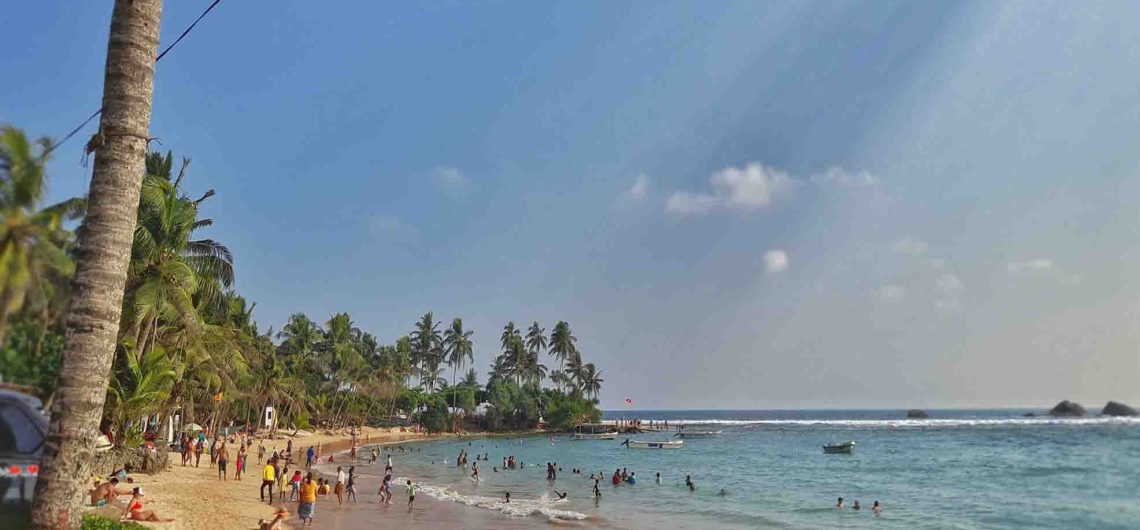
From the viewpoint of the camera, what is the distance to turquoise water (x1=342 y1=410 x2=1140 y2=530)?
30.7 meters

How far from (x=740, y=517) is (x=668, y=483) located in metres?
14.0

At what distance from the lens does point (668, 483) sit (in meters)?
44.8

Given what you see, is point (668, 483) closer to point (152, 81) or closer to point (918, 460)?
point (918, 460)

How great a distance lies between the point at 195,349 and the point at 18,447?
26.7 m

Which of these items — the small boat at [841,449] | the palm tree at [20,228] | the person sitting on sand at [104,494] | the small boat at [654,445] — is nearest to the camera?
the palm tree at [20,228]

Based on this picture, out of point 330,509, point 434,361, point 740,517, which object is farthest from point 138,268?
point 434,361

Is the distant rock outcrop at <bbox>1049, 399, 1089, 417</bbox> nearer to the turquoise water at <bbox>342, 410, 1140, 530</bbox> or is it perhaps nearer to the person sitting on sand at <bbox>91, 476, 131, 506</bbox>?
the turquoise water at <bbox>342, 410, 1140, 530</bbox>

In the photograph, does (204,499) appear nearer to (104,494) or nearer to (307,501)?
(307,501)

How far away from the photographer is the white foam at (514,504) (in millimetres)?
28775

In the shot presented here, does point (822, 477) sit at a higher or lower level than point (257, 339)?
lower

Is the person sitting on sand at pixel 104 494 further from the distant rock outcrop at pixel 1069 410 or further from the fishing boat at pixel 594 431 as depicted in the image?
the distant rock outcrop at pixel 1069 410

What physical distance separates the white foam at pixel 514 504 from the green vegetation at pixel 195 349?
42.3ft

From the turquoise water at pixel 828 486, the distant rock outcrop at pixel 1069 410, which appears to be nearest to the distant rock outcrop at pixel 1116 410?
the distant rock outcrop at pixel 1069 410

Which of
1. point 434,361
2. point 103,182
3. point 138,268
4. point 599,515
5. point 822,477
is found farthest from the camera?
point 434,361
